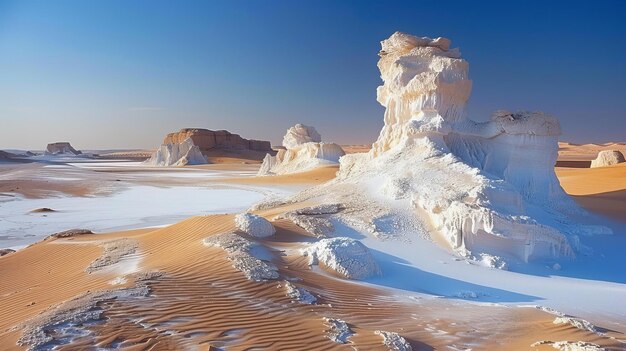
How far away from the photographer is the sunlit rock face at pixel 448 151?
11.5 m

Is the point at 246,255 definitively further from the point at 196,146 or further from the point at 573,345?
the point at 196,146

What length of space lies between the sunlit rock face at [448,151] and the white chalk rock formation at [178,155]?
4961 centimetres

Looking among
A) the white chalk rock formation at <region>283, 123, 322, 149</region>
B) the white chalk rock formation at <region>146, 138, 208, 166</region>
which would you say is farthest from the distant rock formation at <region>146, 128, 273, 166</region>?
the white chalk rock formation at <region>283, 123, 322, 149</region>

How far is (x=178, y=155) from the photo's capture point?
64250 millimetres

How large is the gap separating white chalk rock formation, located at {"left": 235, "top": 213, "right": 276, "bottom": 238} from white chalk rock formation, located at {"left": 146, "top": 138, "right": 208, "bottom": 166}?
5467 cm

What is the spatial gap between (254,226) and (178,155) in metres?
57.5

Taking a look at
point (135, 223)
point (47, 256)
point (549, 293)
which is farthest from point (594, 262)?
point (135, 223)

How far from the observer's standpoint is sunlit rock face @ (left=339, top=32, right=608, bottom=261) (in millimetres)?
11539

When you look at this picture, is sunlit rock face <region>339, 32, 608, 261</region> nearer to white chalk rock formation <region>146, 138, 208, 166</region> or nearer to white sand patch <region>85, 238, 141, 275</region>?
white sand patch <region>85, 238, 141, 275</region>

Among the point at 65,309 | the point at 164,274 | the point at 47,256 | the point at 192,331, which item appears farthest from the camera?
the point at 47,256

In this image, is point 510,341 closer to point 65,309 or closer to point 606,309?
point 606,309

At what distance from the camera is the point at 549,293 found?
8.09 metres

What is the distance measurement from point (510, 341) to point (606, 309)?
301cm

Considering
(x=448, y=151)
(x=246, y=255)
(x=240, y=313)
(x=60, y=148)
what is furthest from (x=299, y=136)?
(x=60, y=148)
